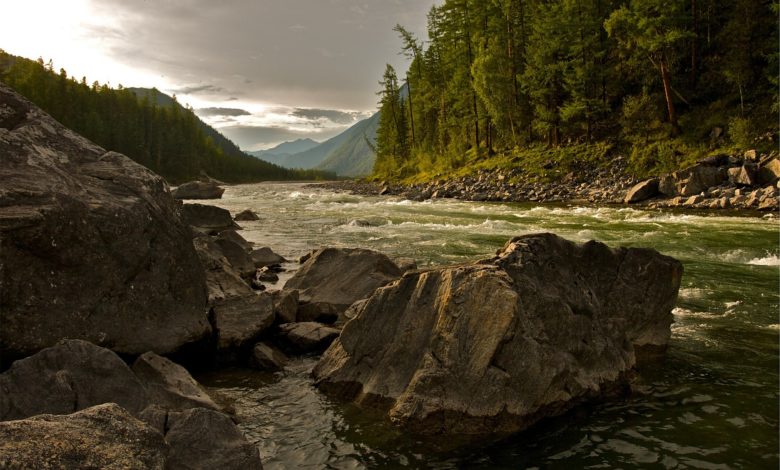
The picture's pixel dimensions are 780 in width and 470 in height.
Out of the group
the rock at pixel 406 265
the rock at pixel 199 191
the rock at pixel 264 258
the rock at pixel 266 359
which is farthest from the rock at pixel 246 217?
the rock at pixel 199 191

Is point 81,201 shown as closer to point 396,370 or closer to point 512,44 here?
point 396,370

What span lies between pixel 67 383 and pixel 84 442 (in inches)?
107

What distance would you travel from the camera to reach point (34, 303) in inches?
324

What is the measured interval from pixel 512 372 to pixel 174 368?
5558 millimetres

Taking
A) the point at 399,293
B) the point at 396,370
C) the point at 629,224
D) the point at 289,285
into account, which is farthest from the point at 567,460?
the point at 629,224

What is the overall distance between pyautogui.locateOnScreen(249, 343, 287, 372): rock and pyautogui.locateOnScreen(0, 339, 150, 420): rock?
345cm

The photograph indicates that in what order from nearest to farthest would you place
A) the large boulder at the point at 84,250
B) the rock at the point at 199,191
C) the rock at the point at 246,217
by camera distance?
1. the large boulder at the point at 84,250
2. the rock at the point at 246,217
3. the rock at the point at 199,191

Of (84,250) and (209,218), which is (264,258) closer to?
(209,218)

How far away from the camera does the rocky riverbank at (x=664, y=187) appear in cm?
3319

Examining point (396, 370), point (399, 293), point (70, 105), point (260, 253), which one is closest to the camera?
point (396, 370)

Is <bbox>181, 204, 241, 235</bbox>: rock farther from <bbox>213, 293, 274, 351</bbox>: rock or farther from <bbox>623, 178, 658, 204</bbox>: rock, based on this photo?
<bbox>623, 178, 658, 204</bbox>: rock

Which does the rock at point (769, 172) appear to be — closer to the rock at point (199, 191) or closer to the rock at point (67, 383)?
the rock at point (67, 383)

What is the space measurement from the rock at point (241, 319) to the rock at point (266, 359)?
38 cm

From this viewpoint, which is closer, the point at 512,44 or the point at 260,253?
the point at 260,253
